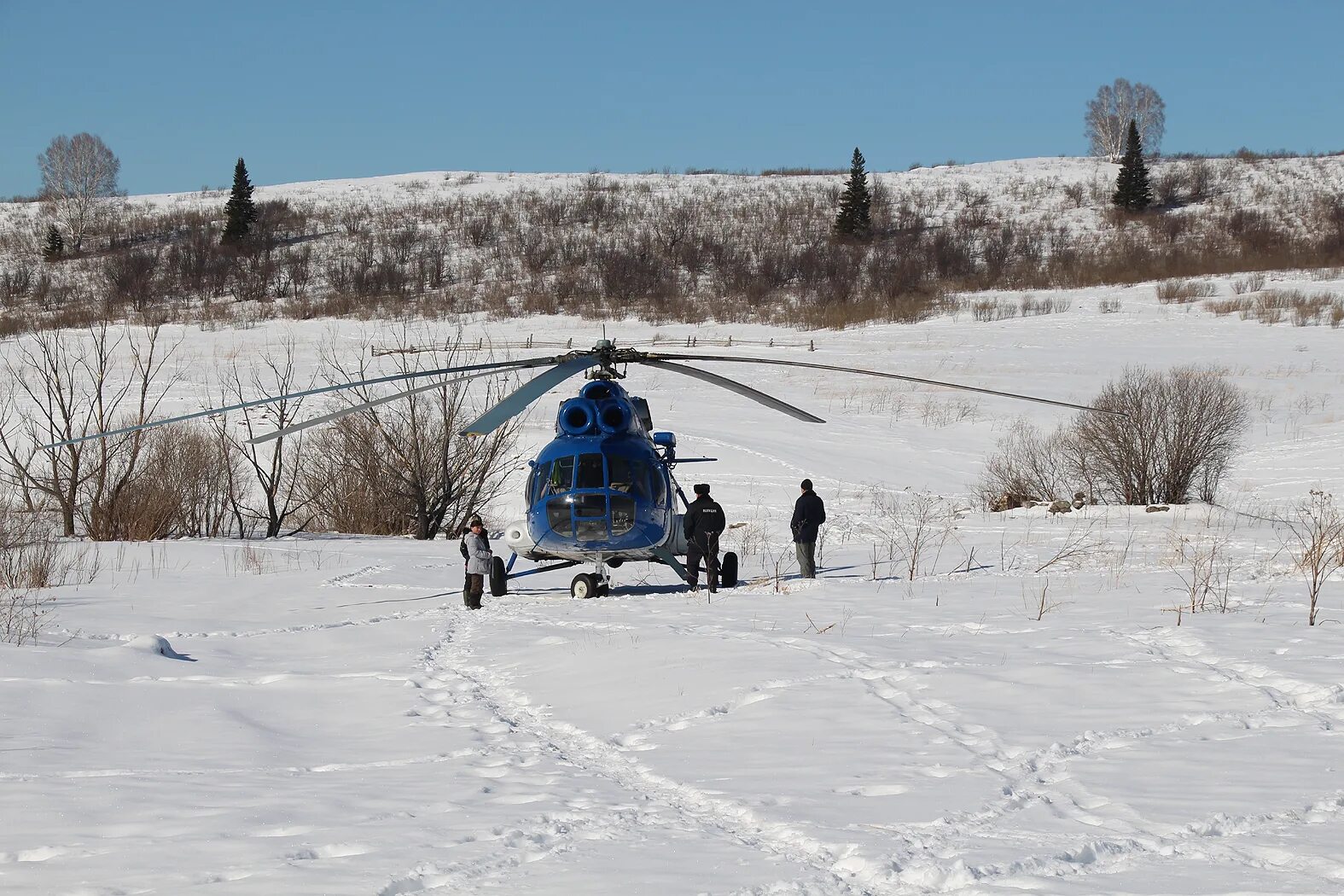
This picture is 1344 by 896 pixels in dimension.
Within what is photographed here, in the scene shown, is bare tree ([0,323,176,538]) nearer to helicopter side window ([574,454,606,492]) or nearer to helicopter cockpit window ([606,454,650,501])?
helicopter side window ([574,454,606,492])

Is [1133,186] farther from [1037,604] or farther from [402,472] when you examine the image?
[1037,604]

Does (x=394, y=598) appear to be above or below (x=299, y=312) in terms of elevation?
below

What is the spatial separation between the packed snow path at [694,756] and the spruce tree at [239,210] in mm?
65503

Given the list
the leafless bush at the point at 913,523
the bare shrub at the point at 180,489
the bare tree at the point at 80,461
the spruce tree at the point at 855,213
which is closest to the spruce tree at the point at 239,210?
the spruce tree at the point at 855,213

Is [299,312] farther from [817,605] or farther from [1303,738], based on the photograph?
[1303,738]

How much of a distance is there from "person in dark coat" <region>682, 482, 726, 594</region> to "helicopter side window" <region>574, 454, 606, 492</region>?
1338mm

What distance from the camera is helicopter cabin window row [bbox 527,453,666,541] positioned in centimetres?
1309

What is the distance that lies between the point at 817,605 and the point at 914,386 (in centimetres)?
2752

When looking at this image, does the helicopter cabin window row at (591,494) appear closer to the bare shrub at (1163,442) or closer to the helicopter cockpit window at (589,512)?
the helicopter cockpit window at (589,512)

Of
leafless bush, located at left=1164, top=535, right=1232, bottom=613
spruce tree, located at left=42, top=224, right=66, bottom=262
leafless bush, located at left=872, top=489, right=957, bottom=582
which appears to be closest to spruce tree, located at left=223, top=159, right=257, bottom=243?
spruce tree, located at left=42, top=224, right=66, bottom=262

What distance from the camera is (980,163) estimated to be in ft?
305

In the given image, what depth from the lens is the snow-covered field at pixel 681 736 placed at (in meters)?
4.32

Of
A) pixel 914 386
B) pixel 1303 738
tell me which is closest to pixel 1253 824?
pixel 1303 738

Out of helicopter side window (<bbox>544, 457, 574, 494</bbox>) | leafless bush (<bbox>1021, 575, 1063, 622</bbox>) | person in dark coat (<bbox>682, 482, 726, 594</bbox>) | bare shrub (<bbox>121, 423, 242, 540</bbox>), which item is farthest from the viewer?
bare shrub (<bbox>121, 423, 242, 540</bbox>)
